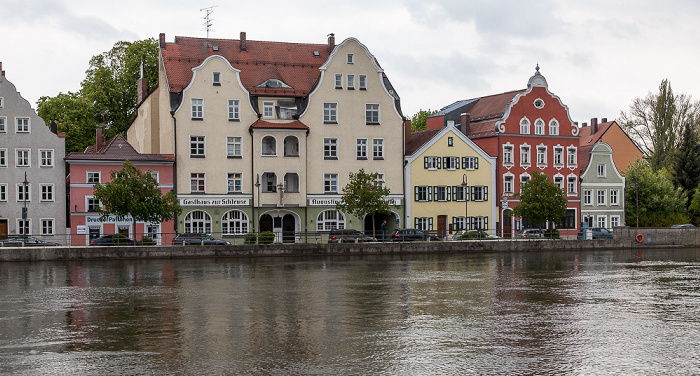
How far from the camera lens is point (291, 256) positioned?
52406 mm

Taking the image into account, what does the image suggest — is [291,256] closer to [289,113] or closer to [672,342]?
[289,113]

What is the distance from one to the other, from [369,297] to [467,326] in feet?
24.2

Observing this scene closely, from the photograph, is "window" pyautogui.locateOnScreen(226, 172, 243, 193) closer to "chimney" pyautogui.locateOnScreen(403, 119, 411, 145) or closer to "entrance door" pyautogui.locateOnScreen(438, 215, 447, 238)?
"chimney" pyautogui.locateOnScreen(403, 119, 411, 145)

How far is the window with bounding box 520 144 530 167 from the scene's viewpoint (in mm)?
73125

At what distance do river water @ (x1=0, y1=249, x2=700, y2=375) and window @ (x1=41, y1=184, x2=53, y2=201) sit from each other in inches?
777

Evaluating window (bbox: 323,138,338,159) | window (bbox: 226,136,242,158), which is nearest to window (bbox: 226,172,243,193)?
window (bbox: 226,136,242,158)

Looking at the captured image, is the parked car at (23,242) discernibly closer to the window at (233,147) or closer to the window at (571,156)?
the window at (233,147)

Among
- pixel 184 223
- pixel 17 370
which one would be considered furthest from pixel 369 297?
A: pixel 184 223

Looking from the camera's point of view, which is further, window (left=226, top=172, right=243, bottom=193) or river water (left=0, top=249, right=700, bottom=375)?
window (left=226, top=172, right=243, bottom=193)

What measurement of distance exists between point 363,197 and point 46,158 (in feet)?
76.6

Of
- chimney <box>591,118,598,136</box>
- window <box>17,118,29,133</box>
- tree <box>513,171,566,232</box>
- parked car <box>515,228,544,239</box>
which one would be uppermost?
chimney <box>591,118,598,136</box>

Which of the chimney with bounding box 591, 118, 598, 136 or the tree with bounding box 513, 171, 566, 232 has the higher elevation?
the chimney with bounding box 591, 118, 598, 136

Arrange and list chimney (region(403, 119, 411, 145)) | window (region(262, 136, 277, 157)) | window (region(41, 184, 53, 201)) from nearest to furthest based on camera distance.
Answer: window (region(41, 184, 53, 201)) < window (region(262, 136, 277, 157)) < chimney (region(403, 119, 411, 145))

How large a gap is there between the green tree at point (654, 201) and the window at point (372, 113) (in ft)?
85.9
